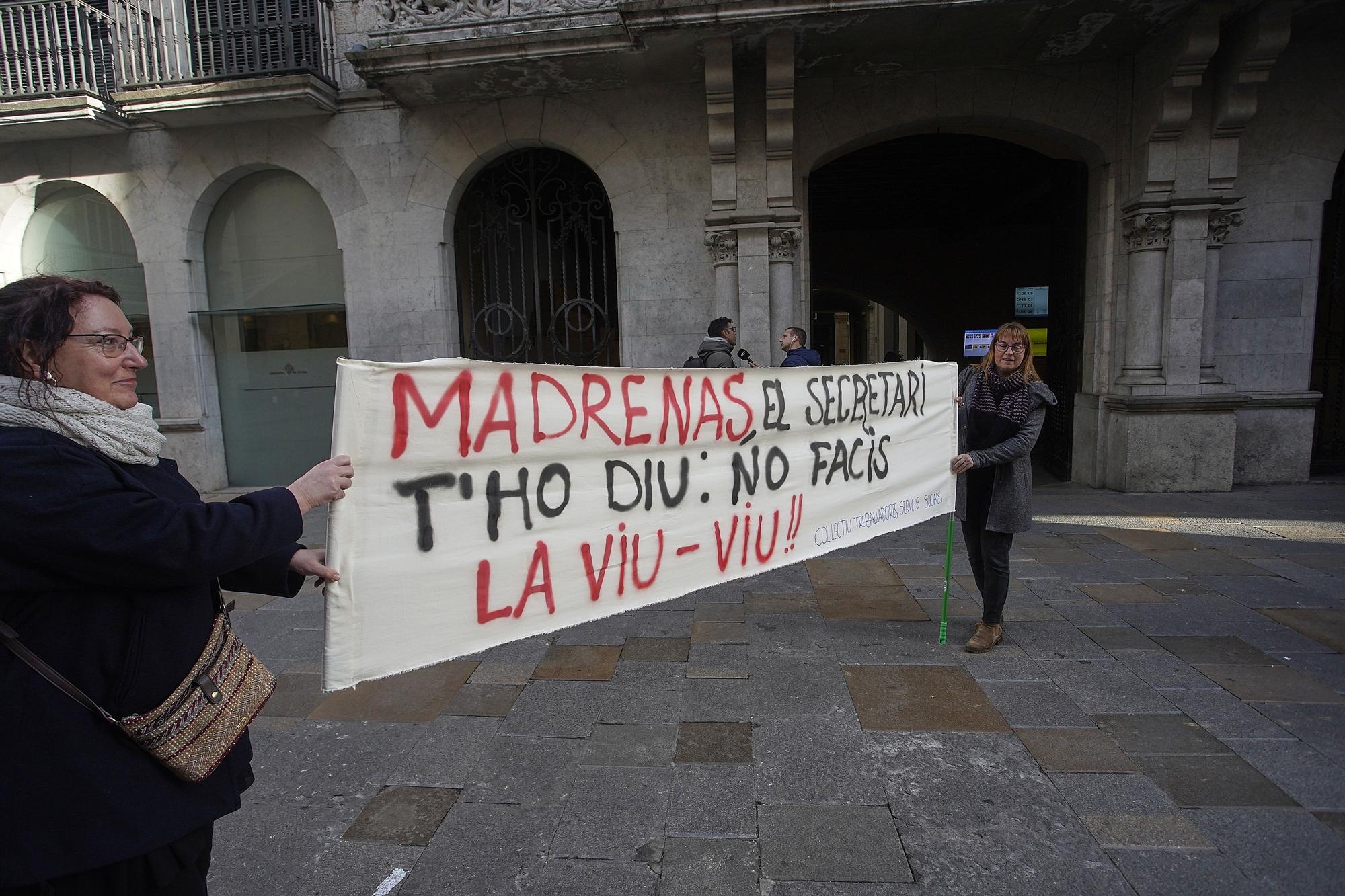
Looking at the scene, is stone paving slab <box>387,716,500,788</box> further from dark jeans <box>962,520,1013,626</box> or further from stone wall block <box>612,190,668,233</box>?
stone wall block <box>612,190,668,233</box>

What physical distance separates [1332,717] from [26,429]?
445 cm

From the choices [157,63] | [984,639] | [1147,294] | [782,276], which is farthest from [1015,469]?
[157,63]

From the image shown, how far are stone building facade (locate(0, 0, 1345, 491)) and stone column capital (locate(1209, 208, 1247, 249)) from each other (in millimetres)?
35

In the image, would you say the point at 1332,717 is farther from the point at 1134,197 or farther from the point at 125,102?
the point at 125,102

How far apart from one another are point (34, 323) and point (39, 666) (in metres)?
0.61

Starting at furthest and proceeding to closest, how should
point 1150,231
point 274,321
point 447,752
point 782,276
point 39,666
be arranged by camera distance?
point 274,321
point 782,276
point 1150,231
point 447,752
point 39,666

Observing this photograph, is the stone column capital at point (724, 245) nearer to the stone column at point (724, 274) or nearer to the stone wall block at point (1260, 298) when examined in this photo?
the stone column at point (724, 274)

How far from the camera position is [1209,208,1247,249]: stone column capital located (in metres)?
7.86

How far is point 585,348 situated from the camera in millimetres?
9109

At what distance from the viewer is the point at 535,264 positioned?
884 cm

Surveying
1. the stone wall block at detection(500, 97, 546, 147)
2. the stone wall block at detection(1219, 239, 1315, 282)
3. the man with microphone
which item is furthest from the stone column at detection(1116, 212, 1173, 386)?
the stone wall block at detection(500, 97, 546, 147)

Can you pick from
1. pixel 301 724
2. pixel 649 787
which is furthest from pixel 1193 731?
pixel 301 724

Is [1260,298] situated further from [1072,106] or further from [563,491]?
[563,491]

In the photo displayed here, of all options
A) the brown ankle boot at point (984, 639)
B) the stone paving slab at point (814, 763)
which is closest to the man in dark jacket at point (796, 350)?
the brown ankle boot at point (984, 639)
